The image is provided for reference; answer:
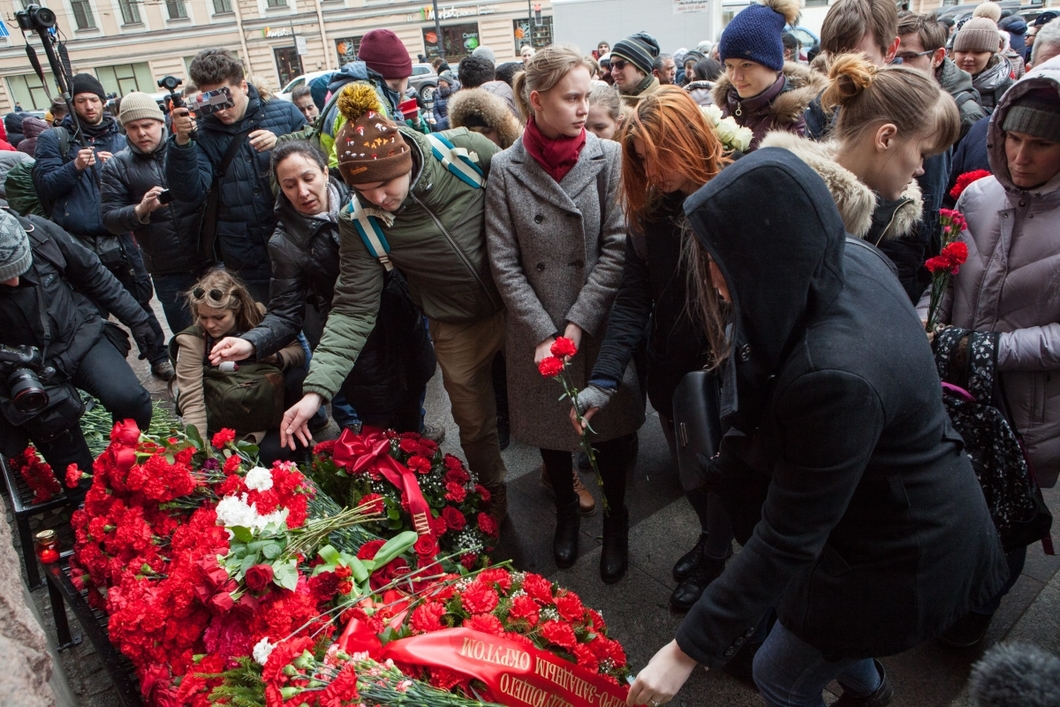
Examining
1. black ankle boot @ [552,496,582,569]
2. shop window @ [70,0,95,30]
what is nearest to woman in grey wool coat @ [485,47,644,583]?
black ankle boot @ [552,496,582,569]

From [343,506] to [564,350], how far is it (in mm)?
1148

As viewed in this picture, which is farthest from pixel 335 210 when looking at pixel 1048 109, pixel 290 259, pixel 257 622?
pixel 1048 109

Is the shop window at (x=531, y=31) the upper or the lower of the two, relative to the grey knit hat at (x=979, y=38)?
upper

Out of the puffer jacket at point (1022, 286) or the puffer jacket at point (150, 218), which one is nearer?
the puffer jacket at point (1022, 286)

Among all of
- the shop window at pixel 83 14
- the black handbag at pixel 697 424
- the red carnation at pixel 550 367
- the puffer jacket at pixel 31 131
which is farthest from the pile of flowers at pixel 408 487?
the shop window at pixel 83 14

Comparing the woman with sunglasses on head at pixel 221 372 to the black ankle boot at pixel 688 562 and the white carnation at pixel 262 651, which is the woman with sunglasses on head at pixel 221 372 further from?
the black ankle boot at pixel 688 562

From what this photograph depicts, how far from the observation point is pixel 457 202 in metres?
2.51

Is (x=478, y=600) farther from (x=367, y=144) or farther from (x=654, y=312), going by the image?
(x=367, y=144)

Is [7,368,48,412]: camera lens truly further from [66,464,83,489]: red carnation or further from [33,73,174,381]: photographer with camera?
[33,73,174,381]: photographer with camera

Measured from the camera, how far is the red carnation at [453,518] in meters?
2.56

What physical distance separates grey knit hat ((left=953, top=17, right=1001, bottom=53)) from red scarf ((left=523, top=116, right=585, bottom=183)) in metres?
3.53

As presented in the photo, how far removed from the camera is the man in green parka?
2.29 meters

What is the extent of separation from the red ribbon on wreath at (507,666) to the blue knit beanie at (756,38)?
252 centimetres

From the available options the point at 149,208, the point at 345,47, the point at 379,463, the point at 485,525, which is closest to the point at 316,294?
the point at 379,463
